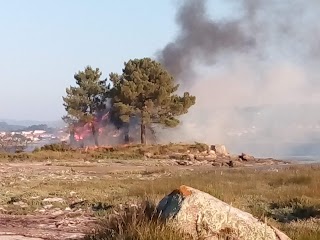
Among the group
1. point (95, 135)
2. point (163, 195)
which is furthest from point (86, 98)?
point (163, 195)

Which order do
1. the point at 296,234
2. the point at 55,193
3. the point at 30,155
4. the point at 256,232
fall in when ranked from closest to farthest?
the point at 256,232 → the point at 296,234 → the point at 55,193 → the point at 30,155

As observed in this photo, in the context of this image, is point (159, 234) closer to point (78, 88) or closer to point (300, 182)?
point (300, 182)

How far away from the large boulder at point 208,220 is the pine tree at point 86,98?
54.9 metres

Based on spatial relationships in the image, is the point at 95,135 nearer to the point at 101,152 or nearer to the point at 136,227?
the point at 101,152

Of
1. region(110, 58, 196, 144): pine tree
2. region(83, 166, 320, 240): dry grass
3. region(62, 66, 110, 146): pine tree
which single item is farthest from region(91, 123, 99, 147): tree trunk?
region(83, 166, 320, 240): dry grass

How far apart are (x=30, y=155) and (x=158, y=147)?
13.8 meters

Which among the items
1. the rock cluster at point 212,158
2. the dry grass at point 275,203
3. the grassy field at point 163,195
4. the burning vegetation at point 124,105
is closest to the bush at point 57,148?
the burning vegetation at point 124,105

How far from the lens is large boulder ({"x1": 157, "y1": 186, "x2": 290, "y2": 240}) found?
745cm

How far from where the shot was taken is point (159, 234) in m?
7.10

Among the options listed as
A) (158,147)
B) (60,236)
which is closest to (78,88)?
(158,147)

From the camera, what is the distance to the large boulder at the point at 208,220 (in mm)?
7453

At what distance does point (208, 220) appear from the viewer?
752cm

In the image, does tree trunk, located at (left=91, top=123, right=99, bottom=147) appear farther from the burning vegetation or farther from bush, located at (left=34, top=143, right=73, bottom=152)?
bush, located at (left=34, top=143, right=73, bottom=152)

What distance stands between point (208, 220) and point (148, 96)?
51.9 m
